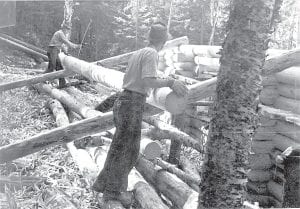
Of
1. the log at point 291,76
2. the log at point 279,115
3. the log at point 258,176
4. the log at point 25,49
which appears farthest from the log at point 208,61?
the log at point 25,49

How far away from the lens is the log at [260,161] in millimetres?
7055

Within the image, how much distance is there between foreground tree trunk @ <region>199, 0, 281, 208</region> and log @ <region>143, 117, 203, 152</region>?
2620 mm

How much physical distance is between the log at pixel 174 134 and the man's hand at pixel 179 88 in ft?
5.02

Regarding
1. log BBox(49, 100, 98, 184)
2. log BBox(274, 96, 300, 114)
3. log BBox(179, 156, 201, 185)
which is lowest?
log BBox(179, 156, 201, 185)

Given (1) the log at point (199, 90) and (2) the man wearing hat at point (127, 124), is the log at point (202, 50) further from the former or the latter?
(2) the man wearing hat at point (127, 124)

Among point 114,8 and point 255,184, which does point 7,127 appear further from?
point 114,8

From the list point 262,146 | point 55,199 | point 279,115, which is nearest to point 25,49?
point 262,146

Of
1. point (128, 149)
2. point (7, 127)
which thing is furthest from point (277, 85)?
point (7, 127)

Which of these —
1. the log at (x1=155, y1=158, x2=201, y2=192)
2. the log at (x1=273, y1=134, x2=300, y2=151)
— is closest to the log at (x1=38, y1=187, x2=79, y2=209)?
the log at (x1=155, y1=158, x2=201, y2=192)

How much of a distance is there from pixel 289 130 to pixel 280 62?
4.76 ft

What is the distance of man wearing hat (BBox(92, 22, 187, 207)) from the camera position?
4152mm

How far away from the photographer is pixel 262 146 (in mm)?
7016

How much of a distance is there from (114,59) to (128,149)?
6.11m

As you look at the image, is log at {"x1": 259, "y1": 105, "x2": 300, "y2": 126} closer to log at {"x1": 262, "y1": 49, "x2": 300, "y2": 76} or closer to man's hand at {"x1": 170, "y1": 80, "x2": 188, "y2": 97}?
Answer: log at {"x1": 262, "y1": 49, "x2": 300, "y2": 76}
